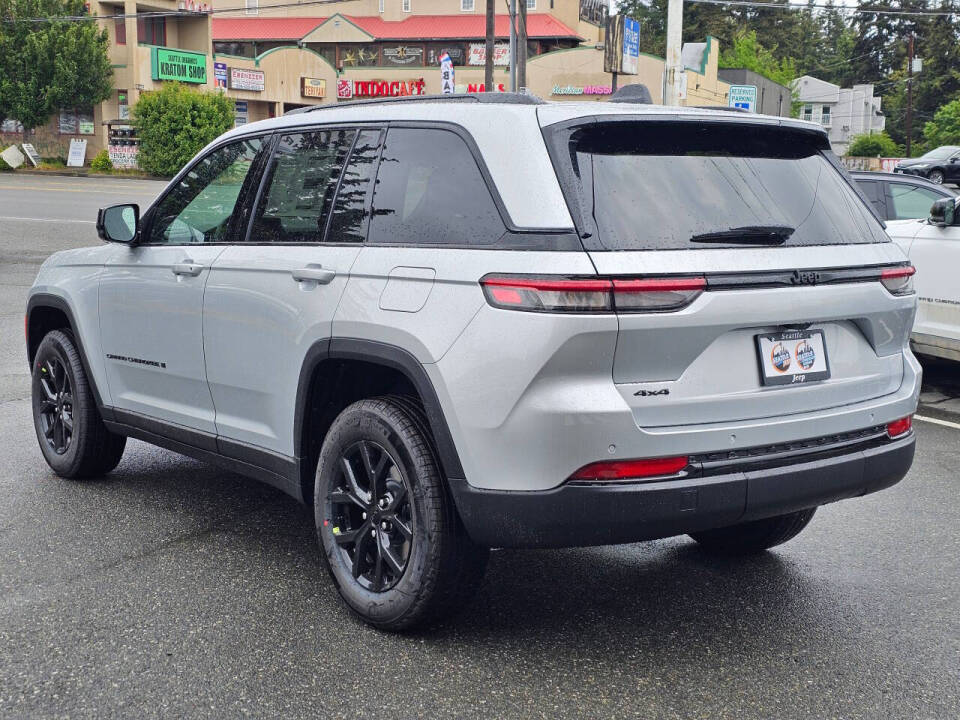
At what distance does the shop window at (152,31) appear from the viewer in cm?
5388

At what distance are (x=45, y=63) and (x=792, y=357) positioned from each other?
5207 cm

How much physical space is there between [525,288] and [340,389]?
1121 mm

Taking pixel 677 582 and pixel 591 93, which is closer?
pixel 677 582

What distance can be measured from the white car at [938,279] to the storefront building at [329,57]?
42377mm

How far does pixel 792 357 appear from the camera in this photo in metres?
3.76

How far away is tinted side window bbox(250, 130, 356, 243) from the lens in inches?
175

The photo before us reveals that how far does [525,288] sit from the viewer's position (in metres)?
3.47

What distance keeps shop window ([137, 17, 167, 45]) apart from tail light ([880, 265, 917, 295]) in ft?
177

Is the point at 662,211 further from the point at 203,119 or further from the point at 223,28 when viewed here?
the point at 223,28

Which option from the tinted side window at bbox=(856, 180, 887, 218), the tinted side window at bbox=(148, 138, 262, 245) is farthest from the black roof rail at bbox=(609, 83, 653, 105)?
the tinted side window at bbox=(856, 180, 887, 218)

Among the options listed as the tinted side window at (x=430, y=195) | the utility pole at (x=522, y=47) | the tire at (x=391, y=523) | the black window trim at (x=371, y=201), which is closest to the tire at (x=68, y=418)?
the black window trim at (x=371, y=201)

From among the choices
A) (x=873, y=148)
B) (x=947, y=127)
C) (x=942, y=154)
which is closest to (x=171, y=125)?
(x=942, y=154)

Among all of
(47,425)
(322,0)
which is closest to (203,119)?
(322,0)

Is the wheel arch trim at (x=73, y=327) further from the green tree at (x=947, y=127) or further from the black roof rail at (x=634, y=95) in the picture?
the green tree at (x=947, y=127)
